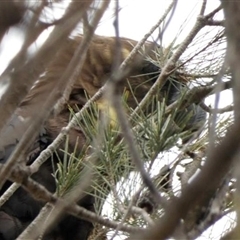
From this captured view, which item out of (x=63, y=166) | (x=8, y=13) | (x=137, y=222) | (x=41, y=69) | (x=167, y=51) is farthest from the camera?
(x=167, y=51)

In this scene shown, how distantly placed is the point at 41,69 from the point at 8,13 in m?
0.13

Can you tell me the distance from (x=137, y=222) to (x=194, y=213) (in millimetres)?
619

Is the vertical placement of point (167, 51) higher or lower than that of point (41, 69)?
higher

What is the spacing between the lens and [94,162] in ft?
4.75

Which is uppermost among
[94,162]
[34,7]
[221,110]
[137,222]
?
[34,7]

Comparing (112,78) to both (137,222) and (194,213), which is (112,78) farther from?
(137,222)

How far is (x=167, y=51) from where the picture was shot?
1671 mm

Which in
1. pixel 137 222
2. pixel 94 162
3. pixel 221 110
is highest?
pixel 221 110

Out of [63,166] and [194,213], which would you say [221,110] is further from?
[194,213]

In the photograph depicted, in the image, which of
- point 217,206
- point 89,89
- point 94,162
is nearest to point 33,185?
point 94,162

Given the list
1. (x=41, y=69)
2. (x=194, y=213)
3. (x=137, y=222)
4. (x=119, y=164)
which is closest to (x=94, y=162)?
(x=119, y=164)

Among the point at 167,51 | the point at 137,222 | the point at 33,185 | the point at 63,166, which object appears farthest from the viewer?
→ the point at 167,51

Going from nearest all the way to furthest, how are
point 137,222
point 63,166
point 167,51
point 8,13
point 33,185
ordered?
point 8,13, point 33,185, point 137,222, point 63,166, point 167,51

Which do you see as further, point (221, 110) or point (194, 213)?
point (221, 110)
